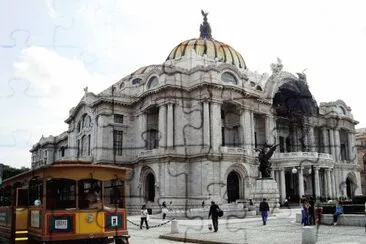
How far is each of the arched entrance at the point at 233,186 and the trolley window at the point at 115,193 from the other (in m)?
35.3

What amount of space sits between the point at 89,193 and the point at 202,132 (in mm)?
34132

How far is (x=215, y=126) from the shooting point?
4819cm

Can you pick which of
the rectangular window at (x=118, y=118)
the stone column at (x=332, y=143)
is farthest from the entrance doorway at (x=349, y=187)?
the rectangular window at (x=118, y=118)

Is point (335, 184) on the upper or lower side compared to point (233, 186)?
lower

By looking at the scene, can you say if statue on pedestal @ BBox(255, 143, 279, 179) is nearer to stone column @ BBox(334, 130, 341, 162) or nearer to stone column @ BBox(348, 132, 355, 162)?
stone column @ BBox(334, 130, 341, 162)

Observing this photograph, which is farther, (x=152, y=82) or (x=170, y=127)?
(x=152, y=82)

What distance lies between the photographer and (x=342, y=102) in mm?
67750

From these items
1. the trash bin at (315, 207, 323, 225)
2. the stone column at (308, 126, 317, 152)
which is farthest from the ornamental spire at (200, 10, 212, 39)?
the trash bin at (315, 207, 323, 225)

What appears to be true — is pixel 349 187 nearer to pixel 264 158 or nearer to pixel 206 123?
pixel 206 123

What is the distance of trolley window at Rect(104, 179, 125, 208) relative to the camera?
1514cm

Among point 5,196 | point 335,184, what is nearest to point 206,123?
point 335,184

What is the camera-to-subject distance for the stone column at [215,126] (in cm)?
4756

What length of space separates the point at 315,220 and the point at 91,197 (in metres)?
15.3

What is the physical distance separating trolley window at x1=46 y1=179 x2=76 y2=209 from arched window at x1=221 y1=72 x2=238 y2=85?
1509 inches
